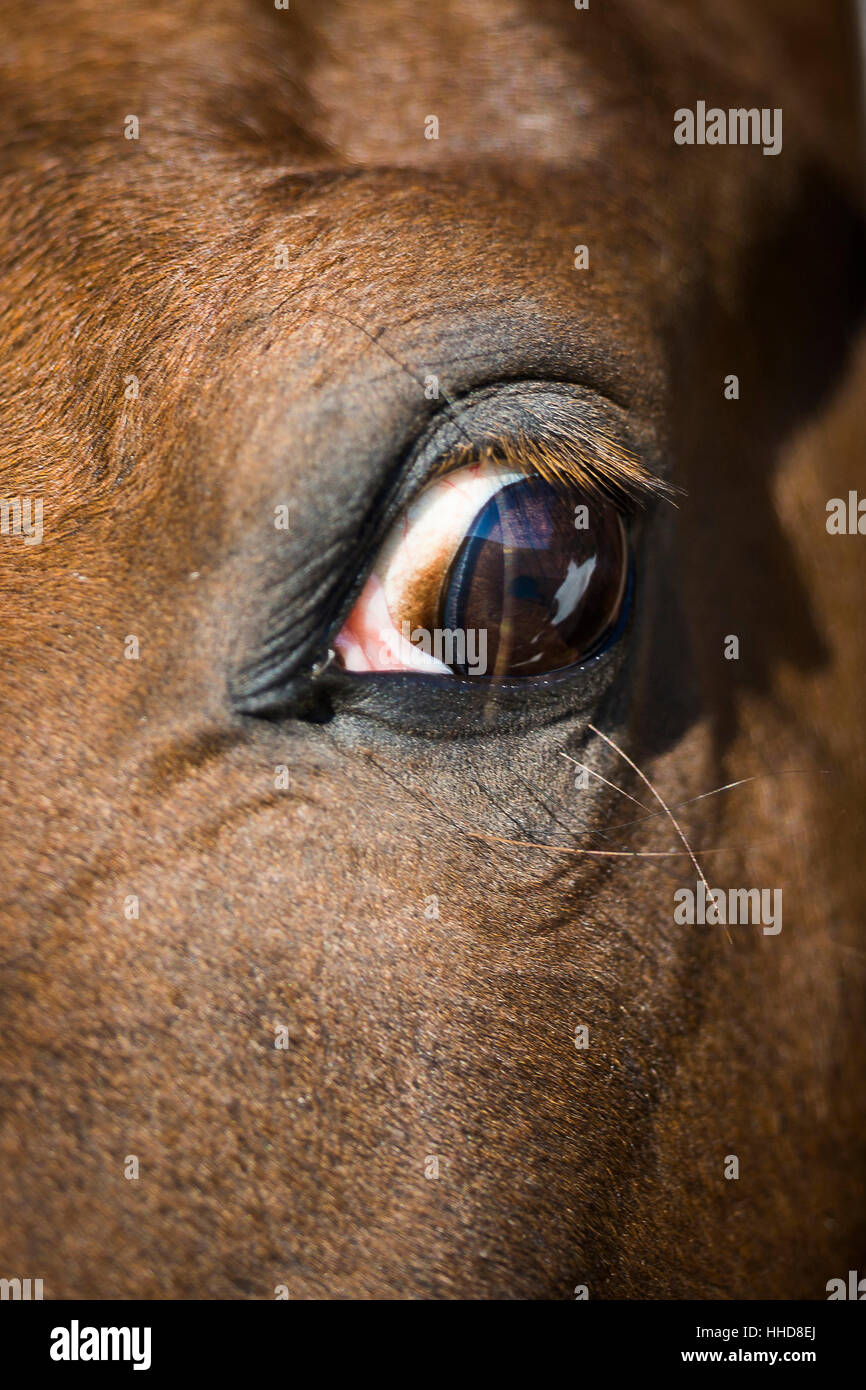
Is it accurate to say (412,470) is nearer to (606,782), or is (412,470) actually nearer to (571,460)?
(571,460)

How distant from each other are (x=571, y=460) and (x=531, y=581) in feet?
0.64

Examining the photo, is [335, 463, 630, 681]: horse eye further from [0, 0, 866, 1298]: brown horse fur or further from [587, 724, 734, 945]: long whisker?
[587, 724, 734, 945]: long whisker

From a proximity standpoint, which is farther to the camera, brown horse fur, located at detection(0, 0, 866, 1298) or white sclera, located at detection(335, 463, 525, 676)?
white sclera, located at detection(335, 463, 525, 676)

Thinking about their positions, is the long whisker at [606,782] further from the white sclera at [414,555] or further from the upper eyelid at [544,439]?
the upper eyelid at [544,439]

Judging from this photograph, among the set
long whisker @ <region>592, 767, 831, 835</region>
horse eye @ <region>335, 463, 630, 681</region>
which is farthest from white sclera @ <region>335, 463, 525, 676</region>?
long whisker @ <region>592, 767, 831, 835</region>

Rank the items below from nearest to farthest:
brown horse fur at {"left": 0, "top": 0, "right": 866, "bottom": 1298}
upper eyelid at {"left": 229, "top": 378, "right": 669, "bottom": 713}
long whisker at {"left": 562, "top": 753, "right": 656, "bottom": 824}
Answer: brown horse fur at {"left": 0, "top": 0, "right": 866, "bottom": 1298}
upper eyelid at {"left": 229, "top": 378, "right": 669, "bottom": 713}
long whisker at {"left": 562, "top": 753, "right": 656, "bottom": 824}

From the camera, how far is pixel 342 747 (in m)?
1.52

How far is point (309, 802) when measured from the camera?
4.83 feet

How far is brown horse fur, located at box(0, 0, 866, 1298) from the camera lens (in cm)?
138

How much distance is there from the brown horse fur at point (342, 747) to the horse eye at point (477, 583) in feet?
0.21

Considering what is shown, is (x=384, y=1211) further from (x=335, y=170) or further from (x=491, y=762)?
(x=335, y=170)


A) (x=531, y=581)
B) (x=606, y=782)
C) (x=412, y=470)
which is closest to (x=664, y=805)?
(x=606, y=782)

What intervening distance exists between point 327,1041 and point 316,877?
22cm

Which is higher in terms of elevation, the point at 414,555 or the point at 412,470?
the point at 412,470
